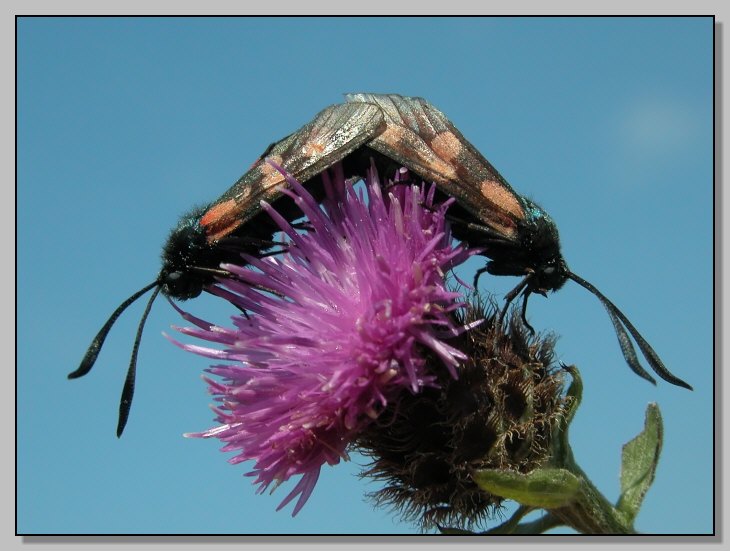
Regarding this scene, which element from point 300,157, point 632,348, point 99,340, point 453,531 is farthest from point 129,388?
point 632,348

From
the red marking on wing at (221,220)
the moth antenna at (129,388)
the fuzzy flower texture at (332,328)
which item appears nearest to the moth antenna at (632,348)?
the fuzzy flower texture at (332,328)

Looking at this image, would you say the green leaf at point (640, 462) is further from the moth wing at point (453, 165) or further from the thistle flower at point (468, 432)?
the moth wing at point (453, 165)

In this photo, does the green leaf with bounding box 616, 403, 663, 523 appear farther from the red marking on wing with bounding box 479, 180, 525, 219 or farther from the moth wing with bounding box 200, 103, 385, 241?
the moth wing with bounding box 200, 103, 385, 241

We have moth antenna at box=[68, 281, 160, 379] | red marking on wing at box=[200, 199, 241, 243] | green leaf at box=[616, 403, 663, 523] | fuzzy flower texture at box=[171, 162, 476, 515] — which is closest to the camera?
fuzzy flower texture at box=[171, 162, 476, 515]

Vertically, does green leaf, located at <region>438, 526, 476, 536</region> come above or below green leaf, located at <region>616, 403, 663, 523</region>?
below

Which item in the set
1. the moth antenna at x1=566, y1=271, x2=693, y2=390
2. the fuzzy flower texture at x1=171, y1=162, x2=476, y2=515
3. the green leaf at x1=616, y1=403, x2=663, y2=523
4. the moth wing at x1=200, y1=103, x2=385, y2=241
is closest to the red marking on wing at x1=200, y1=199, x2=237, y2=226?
the moth wing at x1=200, y1=103, x2=385, y2=241

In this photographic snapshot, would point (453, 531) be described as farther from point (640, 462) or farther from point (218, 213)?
point (218, 213)

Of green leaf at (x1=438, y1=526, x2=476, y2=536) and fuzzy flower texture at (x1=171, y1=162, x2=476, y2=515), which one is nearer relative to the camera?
fuzzy flower texture at (x1=171, y1=162, x2=476, y2=515)

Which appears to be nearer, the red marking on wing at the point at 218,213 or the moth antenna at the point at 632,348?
the moth antenna at the point at 632,348
